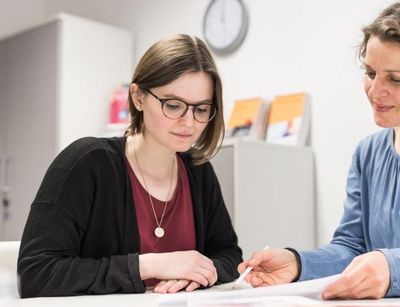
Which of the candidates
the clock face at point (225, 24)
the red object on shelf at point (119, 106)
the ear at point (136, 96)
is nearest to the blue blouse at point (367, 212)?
the ear at point (136, 96)

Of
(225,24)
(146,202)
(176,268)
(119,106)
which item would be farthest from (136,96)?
(119,106)

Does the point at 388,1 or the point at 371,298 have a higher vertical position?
the point at 388,1

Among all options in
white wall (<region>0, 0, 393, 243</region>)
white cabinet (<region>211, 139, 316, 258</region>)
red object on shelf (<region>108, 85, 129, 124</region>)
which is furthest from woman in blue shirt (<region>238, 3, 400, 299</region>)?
red object on shelf (<region>108, 85, 129, 124</region>)

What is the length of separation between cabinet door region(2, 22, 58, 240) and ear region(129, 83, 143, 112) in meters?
2.11

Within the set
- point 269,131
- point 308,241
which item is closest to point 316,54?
point 269,131

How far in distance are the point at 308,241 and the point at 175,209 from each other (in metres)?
1.42

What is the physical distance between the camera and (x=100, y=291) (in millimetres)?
1309

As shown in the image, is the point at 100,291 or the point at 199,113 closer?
the point at 100,291

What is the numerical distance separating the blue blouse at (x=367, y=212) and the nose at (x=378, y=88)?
23cm

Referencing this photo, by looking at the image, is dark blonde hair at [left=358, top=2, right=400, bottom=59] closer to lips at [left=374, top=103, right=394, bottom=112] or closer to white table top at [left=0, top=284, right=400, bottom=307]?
lips at [left=374, top=103, right=394, bottom=112]

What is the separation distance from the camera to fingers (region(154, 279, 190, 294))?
1305 millimetres

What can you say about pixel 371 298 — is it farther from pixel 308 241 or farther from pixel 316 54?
pixel 316 54

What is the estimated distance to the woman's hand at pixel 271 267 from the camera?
1.36 meters

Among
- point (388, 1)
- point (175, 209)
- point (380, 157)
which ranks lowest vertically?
point (175, 209)
